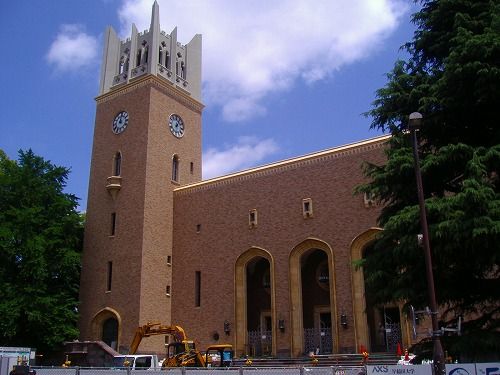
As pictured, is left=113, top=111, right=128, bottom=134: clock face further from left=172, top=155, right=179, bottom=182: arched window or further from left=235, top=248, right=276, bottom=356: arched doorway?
left=235, top=248, right=276, bottom=356: arched doorway

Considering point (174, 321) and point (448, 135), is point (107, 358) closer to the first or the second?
point (174, 321)

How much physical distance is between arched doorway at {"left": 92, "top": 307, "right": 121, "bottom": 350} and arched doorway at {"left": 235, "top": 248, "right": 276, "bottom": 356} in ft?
22.1

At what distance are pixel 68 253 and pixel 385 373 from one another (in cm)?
2352

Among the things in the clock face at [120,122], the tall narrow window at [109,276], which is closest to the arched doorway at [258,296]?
the tall narrow window at [109,276]

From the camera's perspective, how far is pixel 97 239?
109ft

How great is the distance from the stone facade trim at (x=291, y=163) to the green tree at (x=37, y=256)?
7.01 meters

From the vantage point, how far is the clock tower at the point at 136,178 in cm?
3094

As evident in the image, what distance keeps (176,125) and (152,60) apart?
4338mm

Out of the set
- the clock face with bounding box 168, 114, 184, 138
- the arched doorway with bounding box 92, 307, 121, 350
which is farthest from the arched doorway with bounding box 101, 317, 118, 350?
the clock face with bounding box 168, 114, 184, 138

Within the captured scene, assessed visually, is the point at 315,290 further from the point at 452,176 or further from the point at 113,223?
the point at 452,176

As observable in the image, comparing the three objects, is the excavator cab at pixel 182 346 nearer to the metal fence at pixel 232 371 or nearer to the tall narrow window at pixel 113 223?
the metal fence at pixel 232 371

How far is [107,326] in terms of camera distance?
31625 millimetres

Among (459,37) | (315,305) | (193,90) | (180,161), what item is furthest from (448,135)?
(193,90)

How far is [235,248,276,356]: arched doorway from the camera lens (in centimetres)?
2881
